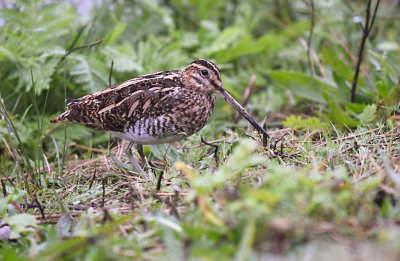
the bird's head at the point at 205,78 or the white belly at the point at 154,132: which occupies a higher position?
the bird's head at the point at 205,78

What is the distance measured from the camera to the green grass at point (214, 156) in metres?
2.26

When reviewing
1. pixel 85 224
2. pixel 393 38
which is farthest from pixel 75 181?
pixel 393 38

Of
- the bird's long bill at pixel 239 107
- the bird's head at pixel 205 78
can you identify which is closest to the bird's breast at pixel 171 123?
the bird's head at pixel 205 78

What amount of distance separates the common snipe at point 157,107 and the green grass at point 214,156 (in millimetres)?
228

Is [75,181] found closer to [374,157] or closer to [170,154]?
[170,154]

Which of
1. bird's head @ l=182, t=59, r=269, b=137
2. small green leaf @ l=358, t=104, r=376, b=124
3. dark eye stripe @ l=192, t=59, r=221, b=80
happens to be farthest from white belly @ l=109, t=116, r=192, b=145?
small green leaf @ l=358, t=104, r=376, b=124

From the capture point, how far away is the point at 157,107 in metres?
4.05

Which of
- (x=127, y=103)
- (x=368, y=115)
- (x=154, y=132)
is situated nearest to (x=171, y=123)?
(x=154, y=132)

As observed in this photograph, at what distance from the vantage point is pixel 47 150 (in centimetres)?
512

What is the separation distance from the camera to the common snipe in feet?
13.2

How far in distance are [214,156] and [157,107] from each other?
0.65 meters

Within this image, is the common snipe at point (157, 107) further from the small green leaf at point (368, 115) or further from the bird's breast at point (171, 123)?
the small green leaf at point (368, 115)

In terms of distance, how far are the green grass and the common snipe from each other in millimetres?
228

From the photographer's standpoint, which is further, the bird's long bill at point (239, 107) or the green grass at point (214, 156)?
the bird's long bill at point (239, 107)
